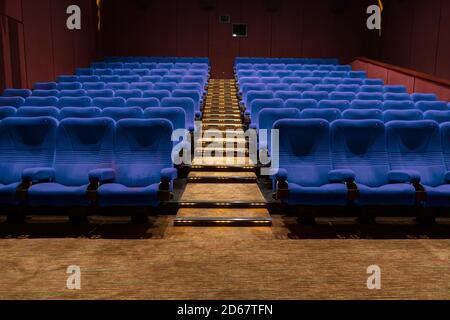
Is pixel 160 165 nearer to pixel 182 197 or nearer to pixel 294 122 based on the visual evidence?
pixel 182 197

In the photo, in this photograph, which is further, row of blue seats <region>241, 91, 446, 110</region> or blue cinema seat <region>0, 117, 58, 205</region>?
row of blue seats <region>241, 91, 446, 110</region>

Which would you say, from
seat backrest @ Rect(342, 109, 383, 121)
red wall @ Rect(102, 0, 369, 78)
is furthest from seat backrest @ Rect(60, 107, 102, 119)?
red wall @ Rect(102, 0, 369, 78)

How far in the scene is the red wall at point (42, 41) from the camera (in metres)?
5.10

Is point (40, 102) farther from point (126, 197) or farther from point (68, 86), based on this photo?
point (126, 197)

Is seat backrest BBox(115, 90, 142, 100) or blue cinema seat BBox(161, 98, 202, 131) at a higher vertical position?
seat backrest BBox(115, 90, 142, 100)

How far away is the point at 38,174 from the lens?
2.50 metres

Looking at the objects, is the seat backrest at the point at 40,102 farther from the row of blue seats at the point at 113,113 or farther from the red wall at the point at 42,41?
the red wall at the point at 42,41

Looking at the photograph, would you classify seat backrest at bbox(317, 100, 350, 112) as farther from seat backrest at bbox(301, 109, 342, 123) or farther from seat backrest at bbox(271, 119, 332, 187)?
seat backrest at bbox(271, 119, 332, 187)

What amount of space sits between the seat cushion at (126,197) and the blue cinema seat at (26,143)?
1.79 feet

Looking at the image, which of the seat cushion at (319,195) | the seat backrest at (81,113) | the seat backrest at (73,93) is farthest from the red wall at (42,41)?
the seat cushion at (319,195)

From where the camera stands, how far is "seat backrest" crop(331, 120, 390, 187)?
8.84 ft

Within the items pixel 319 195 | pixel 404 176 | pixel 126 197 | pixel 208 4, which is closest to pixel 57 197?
pixel 126 197

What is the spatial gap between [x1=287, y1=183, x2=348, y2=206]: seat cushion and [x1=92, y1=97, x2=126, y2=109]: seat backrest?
1.85m
